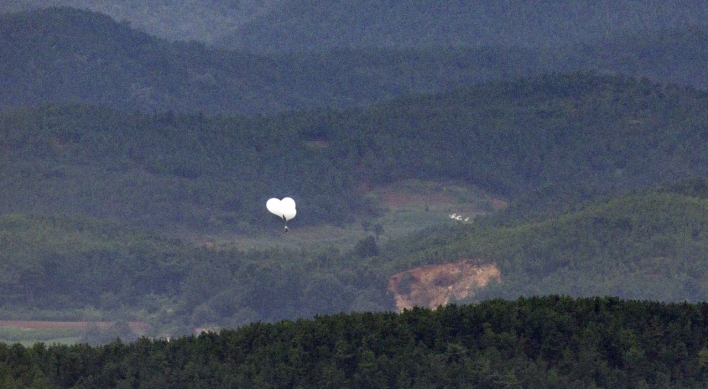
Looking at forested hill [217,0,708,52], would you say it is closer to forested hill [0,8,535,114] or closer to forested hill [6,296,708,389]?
forested hill [0,8,535,114]

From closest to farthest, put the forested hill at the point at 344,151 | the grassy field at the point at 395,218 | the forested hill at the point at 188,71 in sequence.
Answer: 1. the grassy field at the point at 395,218
2. the forested hill at the point at 344,151
3. the forested hill at the point at 188,71

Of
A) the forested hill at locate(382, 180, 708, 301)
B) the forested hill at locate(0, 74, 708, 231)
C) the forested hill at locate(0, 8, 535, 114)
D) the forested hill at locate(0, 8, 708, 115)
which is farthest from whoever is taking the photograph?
the forested hill at locate(0, 8, 708, 115)

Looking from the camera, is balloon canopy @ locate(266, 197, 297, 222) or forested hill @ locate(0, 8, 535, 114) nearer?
balloon canopy @ locate(266, 197, 297, 222)

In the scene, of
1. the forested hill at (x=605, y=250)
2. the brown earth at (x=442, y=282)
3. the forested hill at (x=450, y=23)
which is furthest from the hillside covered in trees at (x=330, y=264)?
the forested hill at (x=450, y=23)

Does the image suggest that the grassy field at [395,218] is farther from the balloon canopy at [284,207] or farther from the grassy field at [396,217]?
the balloon canopy at [284,207]

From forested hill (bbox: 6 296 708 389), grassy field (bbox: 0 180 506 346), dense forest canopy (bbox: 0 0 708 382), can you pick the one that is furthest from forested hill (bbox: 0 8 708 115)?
forested hill (bbox: 6 296 708 389)

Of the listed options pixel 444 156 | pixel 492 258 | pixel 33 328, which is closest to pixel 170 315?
pixel 33 328
